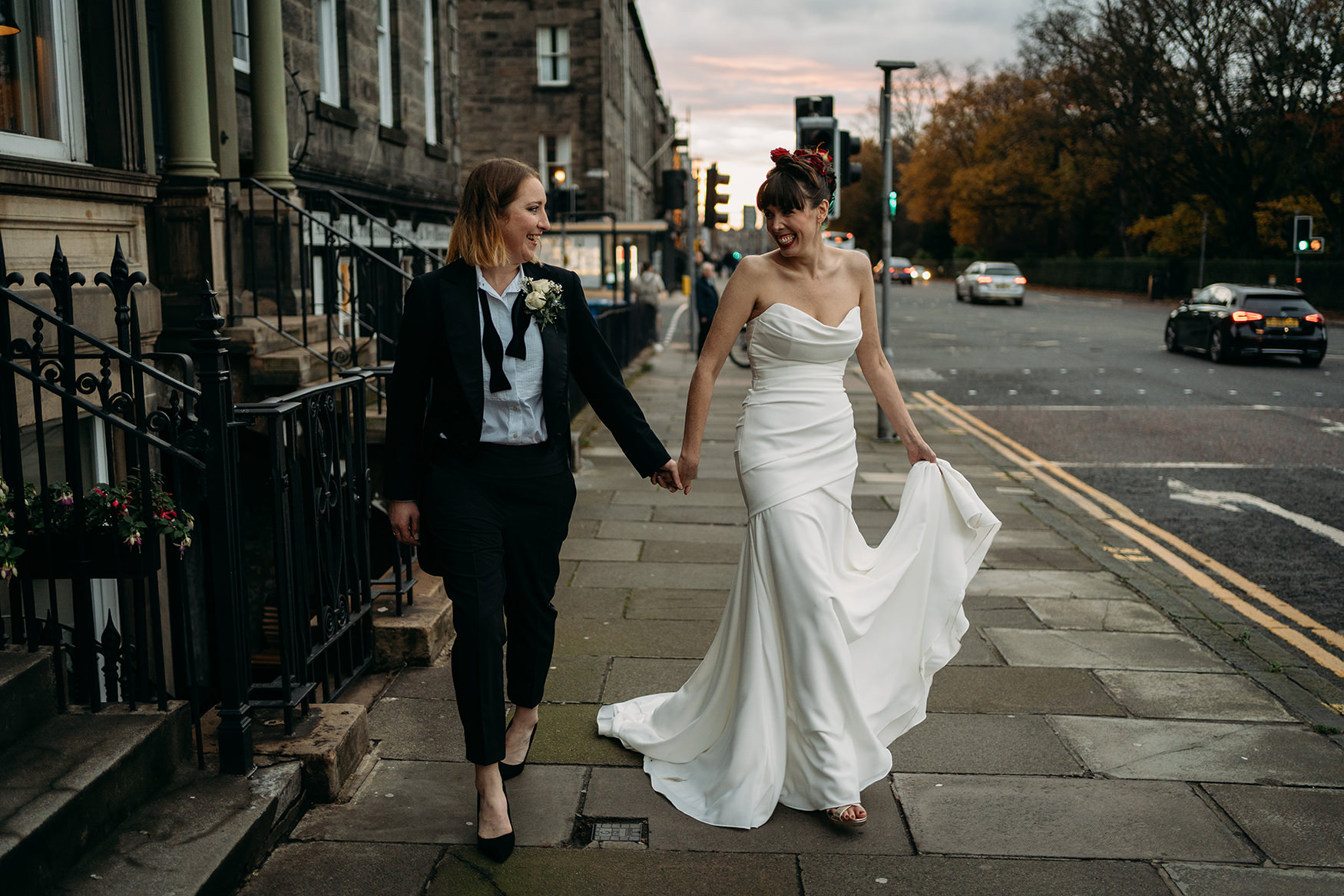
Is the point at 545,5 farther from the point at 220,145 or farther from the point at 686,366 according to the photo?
the point at 220,145

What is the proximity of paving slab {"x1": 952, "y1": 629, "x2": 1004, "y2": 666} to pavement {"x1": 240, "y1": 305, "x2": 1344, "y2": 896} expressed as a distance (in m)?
0.02

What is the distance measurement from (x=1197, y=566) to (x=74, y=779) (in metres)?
6.47

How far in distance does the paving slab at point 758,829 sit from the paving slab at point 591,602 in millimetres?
1989

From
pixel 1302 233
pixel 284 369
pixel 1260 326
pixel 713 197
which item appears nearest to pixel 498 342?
pixel 284 369

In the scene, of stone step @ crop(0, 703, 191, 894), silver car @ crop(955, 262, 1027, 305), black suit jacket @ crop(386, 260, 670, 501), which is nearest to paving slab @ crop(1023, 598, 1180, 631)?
black suit jacket @ crop(386, 260, 670, 501)

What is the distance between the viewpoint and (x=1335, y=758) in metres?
4.14

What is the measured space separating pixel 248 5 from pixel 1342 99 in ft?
135

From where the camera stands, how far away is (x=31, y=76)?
6.01 m

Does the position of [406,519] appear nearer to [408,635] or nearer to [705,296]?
[408,635]

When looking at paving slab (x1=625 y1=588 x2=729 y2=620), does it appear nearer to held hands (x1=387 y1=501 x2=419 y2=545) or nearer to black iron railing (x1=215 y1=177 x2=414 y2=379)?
held hands (x1=387 y1=501 x2=419 y2=545)

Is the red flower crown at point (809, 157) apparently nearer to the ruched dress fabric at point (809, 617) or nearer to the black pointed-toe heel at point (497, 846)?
the ruched dress fabric at point (809, 617)

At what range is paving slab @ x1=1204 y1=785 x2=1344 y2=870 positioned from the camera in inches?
133

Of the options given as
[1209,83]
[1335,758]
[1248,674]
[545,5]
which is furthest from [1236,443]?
[1209,83]

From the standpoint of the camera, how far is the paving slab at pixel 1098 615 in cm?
577
